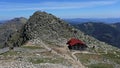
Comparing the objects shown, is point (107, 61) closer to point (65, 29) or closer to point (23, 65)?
point (23, 65)

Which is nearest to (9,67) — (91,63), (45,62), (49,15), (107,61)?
(45,62)

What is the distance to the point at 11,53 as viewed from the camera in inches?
3612

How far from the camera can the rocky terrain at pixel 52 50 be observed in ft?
261

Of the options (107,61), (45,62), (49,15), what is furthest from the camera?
(49,15)

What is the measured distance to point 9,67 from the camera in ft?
210

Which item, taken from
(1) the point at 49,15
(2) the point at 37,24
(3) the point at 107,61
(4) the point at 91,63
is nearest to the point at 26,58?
(4) the point at 91,63

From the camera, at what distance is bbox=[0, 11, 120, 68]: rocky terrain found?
79.5m

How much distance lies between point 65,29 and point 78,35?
8.87 m

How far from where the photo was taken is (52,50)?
109250 millimetres

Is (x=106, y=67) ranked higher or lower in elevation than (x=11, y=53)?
lower

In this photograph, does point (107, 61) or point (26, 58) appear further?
point (107, 61)

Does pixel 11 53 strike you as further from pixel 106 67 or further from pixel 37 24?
pixel 37 24

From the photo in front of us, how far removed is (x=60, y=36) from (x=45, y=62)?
264ft

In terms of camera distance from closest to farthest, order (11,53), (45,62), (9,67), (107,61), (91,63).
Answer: (9,67), (45,62), (11,53), (91,63), (107,61)
